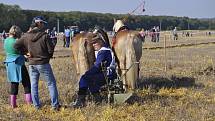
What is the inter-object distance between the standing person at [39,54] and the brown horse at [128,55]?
2140mm

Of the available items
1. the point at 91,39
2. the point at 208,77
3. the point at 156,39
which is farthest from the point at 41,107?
the point at 156,39

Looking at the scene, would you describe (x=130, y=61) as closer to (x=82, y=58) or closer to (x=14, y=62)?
(x=82, y=58)

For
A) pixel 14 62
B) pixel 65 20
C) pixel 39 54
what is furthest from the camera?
pixel 65 20

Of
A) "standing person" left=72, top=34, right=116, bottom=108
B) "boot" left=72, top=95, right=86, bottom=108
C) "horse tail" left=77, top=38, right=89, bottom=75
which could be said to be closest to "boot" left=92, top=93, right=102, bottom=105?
"standing person" left=72, top=34, right=116, bottom=108

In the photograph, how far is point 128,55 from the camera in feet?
34.8

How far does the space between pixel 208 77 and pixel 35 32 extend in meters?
6.49

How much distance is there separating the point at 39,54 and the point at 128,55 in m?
2.58

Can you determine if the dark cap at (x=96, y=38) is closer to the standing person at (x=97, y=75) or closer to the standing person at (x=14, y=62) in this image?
the standing person at (x=97, y=75)

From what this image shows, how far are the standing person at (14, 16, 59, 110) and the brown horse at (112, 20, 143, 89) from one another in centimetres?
214

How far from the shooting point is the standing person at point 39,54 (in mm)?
8602

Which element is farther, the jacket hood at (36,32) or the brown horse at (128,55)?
the brown horse at (128,55)

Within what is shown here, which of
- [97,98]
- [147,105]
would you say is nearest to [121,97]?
[147,105]

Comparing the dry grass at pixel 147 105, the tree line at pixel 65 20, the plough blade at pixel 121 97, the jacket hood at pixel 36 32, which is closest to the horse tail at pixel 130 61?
the dry grass at pixel 147 105

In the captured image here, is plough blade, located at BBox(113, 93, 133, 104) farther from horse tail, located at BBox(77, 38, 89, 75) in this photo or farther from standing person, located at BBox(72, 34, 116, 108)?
horse tail, located at BBox(77, 38, 89, 75)
